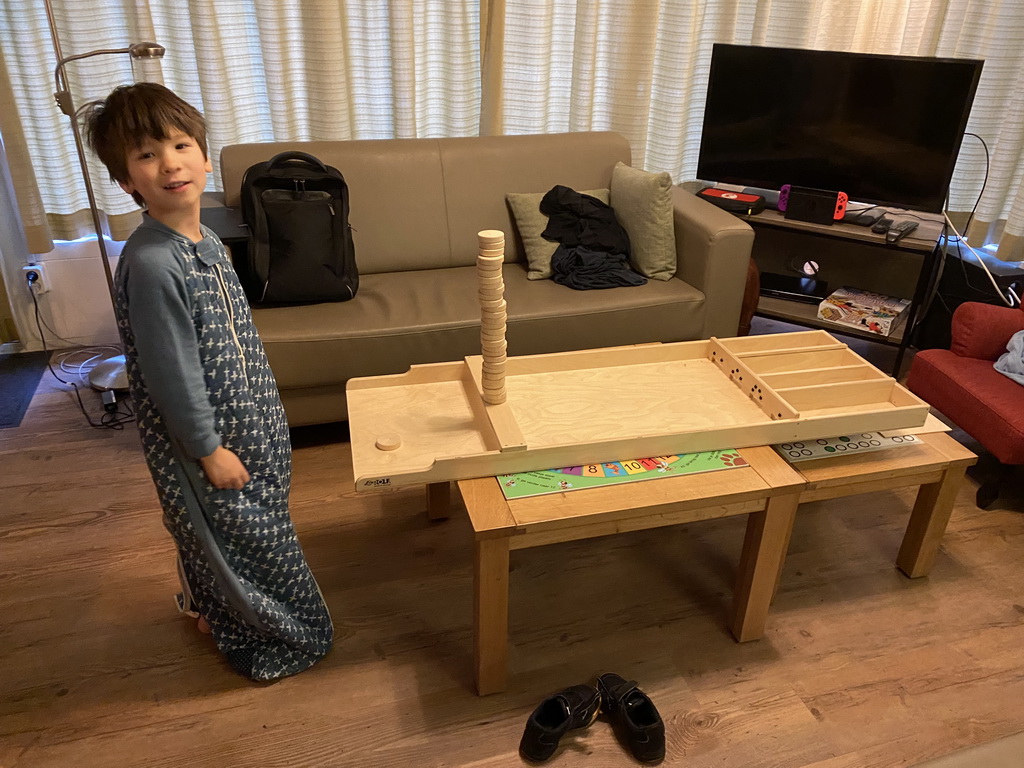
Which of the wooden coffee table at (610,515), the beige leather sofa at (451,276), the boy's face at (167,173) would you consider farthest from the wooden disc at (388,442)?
the beige leather sofa at (451,276)

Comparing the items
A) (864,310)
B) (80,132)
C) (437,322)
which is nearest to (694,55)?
(864,310)

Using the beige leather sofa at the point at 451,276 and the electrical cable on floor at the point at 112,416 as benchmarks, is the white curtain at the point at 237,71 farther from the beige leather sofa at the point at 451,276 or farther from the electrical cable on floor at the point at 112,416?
the electrical cable on floor at the point at 112,416

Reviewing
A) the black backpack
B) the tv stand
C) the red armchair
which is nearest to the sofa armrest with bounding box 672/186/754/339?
the tv stand

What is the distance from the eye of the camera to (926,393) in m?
2.49

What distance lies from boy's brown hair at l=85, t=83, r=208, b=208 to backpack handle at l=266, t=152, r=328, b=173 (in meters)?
1.13

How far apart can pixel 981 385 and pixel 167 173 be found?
2.21 meters

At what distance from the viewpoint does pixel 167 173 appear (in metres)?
1.31

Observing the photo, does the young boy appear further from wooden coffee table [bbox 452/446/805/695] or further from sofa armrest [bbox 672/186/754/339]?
sofa armrest [bbox 672/186/754/339]

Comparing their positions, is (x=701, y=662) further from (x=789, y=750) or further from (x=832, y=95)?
(x=832, y=95)

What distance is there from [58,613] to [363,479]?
0.92 metres

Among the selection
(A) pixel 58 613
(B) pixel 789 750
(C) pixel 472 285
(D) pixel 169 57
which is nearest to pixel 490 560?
(B) pixel 789 750

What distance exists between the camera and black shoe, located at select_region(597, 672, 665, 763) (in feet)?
5.11

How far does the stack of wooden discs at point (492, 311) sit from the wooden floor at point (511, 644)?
0.57m

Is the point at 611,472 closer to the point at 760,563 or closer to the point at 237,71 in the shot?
the point at 760,563
